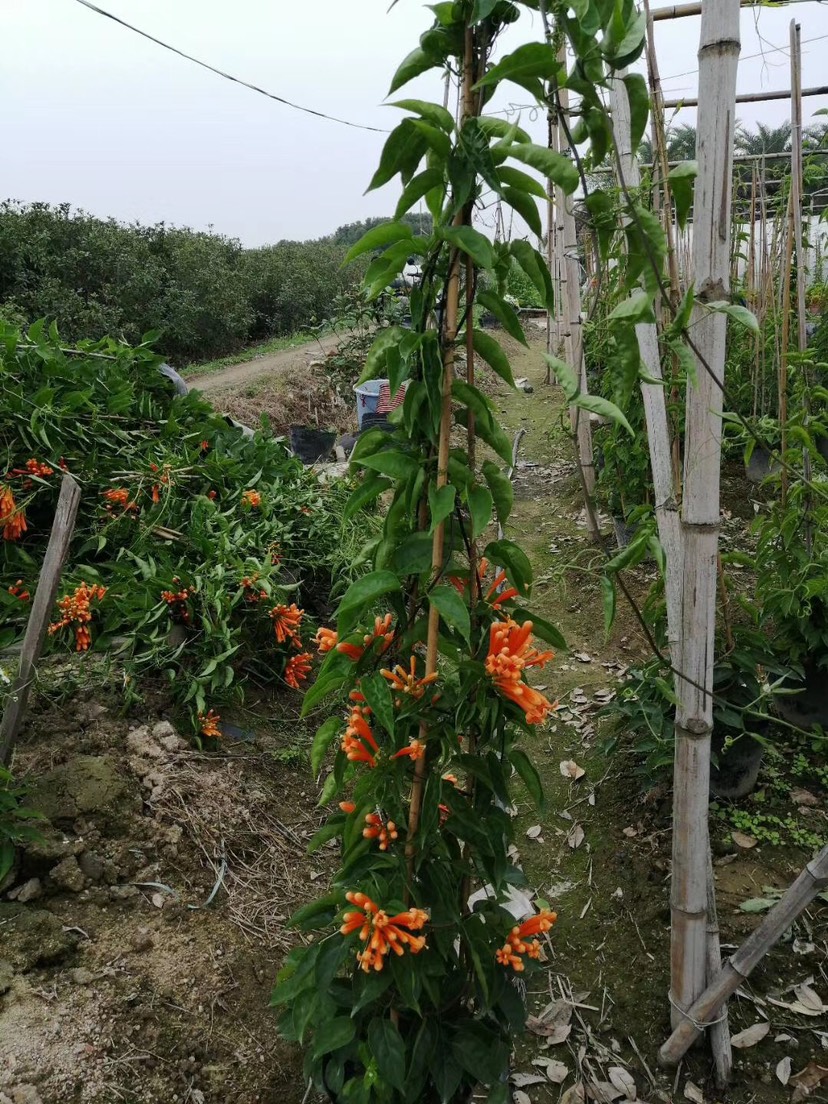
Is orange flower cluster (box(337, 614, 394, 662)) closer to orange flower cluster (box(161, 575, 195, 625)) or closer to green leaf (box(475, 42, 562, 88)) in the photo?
green leaf (box(475, 42, 562, 88))

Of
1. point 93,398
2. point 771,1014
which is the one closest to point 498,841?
point 771,1014

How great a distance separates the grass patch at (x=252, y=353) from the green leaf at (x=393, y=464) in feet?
32.4

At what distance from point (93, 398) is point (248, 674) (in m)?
1.51

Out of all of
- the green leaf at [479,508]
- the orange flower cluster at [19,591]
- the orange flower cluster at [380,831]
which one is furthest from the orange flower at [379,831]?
the orange flower cluster at [19,591]

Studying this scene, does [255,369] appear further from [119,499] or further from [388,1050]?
[388,1050]

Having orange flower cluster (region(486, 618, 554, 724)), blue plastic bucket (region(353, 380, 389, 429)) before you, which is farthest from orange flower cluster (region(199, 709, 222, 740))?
blue plastic bucket (region(353, 380, 389, 429))

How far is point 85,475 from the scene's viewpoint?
10.9 ft

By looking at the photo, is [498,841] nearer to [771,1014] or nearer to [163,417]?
[771,1014]

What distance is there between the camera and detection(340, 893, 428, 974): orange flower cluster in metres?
1.19

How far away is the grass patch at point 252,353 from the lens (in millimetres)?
11117

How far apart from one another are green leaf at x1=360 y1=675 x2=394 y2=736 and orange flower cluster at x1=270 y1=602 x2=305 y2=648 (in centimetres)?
196

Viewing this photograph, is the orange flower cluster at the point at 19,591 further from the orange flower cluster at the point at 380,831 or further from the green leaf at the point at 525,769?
the green leaf at the point at 525,769

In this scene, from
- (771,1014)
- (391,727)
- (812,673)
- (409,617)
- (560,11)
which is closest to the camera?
(560,11)

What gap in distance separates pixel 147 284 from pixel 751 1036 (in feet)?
38.7
